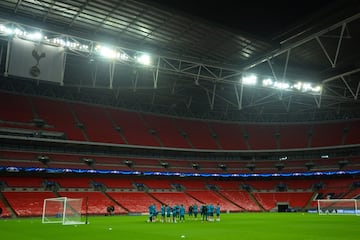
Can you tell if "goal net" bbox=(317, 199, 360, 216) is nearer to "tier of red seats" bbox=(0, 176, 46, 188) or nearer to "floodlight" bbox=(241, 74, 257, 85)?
"floodlight" bbox=(241, 74, 257, 85)

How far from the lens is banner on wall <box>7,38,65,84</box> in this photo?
23.5 meters

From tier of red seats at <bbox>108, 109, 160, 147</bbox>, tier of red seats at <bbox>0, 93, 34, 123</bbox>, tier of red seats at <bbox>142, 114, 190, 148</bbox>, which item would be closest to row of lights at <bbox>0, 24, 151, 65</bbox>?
tier of red seats at <bbox>0, 93, 34, 123</bbox>

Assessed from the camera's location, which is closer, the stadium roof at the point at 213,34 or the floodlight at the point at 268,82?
the stadium roof at the point at 213,34

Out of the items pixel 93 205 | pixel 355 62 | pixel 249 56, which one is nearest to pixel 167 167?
Answer: pixel 93 205

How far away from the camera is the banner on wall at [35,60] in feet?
77.2

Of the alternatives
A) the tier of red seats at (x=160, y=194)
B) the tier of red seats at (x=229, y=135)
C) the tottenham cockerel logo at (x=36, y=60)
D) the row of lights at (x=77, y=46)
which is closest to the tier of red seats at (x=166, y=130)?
the tier of red seats at (x=160, y=194)

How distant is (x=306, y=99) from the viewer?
164 feet

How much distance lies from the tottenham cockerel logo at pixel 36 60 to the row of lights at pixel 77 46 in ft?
2.86

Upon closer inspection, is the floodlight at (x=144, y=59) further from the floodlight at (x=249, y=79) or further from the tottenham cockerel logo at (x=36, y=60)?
the floodlight at (x=249, y=79)

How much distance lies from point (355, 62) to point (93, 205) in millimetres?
30833

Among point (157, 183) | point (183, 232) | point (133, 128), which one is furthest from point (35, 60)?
point (157, 183)

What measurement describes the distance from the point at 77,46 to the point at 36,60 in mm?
3538

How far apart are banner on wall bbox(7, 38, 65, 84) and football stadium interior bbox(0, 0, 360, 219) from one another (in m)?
0.08

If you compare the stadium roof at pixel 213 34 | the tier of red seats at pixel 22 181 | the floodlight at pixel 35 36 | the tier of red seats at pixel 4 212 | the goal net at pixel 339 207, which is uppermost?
the stadium roof at pixel 213 34
